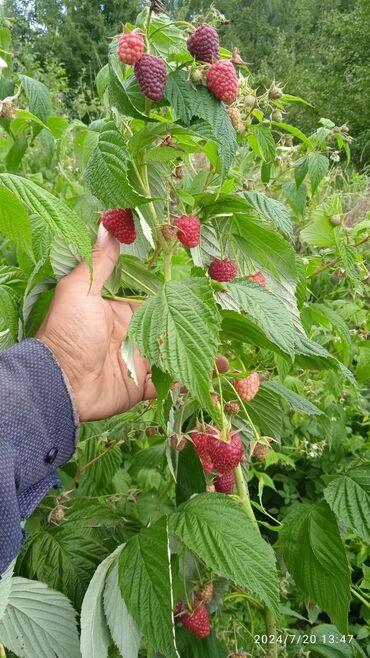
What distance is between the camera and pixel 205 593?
83 centimetres

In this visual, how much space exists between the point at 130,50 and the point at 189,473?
21.1 inches

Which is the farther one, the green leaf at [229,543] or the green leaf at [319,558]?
the green leaf at [319,558]

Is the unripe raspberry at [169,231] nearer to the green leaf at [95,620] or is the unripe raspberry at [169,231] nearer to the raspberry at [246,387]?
the raspberry at [246,387]

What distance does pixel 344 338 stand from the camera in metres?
1.15

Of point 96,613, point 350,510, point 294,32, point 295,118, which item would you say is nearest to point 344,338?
point 350,510

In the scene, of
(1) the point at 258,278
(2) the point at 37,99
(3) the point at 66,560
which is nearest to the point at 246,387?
(1) the point at 258,278

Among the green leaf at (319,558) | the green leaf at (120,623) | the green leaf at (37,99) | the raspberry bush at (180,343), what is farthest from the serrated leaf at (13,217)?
the green leaf at (37,99)

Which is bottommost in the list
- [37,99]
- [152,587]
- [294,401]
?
[152,587]

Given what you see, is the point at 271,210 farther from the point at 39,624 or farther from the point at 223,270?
the point at 39,624

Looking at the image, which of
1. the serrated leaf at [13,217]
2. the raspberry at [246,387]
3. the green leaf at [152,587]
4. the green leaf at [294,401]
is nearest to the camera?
the serrated leaf at [13,217]

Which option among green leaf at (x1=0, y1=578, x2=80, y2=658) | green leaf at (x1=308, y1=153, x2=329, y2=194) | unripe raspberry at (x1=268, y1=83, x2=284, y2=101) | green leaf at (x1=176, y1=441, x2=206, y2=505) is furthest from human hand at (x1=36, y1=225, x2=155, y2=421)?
green leaf at (x1=308, y1=153, x2=329, y2=194)

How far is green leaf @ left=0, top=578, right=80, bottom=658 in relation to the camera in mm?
758

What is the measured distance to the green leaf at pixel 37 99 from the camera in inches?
50.9

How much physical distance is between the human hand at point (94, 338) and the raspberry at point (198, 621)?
298 millimetres
